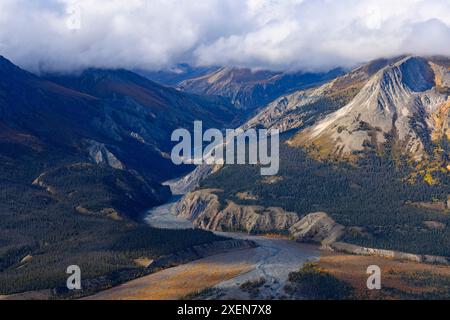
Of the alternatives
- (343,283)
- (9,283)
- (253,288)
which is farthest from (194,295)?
(9,283)
